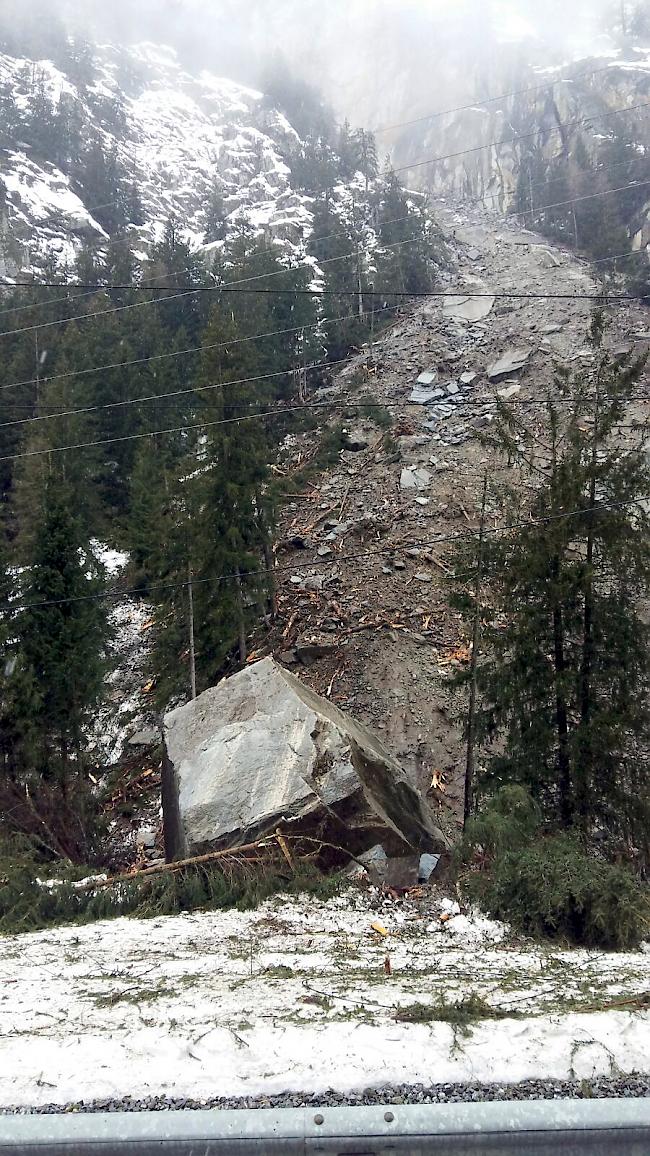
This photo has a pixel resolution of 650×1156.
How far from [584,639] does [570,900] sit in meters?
6.29

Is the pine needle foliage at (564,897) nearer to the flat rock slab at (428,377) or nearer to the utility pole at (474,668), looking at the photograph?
the utility pole at (474,668)

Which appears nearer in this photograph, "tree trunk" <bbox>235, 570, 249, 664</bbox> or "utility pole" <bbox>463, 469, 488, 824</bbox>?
"utility pole" <bbox>463, 469, 488, 824</bbox>

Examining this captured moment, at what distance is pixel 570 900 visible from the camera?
6.46m

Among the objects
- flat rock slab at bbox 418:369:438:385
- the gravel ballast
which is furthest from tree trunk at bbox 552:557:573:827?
flat rock slab at bbox 418:369:438:385

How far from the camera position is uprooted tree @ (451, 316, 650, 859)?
11469mm

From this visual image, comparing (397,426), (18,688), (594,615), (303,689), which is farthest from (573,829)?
(397,426)

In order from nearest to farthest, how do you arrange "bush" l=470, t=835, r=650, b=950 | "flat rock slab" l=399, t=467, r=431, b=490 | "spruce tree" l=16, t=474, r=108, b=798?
"bush" l=470, t=835, r=650, b=950
"spruce tree" l=16, t=474, r=108, b=798
"flat rock slab" l=399, t=467, r=431, b=490

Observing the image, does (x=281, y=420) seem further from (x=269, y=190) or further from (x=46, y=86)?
(x=46, y=86)

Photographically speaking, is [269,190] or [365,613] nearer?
[365,613]

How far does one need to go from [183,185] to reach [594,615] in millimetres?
105768

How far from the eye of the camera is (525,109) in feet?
309

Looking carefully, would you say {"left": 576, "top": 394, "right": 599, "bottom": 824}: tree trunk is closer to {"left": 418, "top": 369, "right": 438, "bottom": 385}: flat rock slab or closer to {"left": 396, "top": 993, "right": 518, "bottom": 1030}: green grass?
{"left": 396, "top": 993, "right": 518, "bottom": 1030}: green grass

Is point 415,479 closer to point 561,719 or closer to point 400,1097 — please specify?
point 561,719

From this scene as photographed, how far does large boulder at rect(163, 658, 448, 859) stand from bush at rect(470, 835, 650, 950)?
258 centimetres
